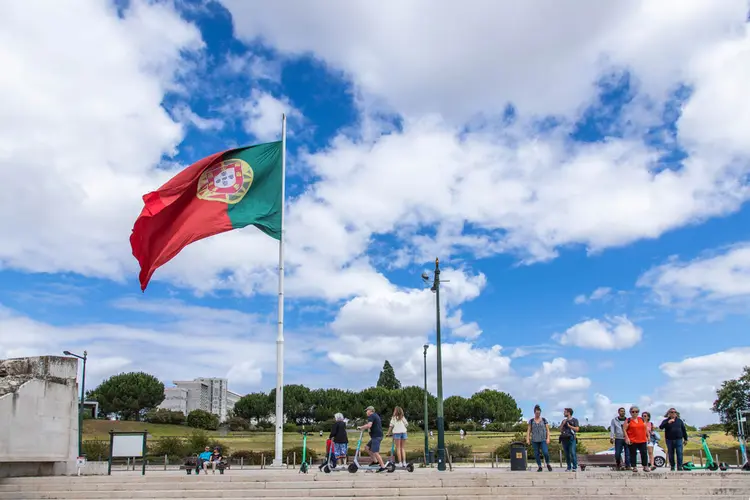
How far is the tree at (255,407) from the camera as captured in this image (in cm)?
9431

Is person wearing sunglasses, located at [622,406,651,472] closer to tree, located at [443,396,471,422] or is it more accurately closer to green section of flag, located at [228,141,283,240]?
green section of flag, located at [228,141,283,240]

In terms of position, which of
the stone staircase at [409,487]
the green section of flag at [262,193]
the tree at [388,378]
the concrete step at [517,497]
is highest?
the green section of flag at [262,193]

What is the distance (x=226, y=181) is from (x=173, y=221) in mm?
1979

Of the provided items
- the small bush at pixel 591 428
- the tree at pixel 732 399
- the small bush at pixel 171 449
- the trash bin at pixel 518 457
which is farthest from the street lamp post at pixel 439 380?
the small bush at pixel 591 428

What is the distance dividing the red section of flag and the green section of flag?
0.54 meters

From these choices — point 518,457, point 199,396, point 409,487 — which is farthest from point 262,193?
point 199,396

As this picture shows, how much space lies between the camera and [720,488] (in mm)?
14430

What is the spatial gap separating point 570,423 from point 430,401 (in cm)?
7149

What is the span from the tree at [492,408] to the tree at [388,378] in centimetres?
1311

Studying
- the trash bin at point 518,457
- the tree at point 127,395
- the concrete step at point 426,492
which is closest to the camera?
the concrete step at point 426,492

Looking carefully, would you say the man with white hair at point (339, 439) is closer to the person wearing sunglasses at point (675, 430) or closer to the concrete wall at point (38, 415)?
the concrete wall at point (38, 415)

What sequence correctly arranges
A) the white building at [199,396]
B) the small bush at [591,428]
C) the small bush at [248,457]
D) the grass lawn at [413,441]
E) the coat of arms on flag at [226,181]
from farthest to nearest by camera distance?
the white building at [199,396]
the small bush at [591,428]
the grass lawn at [413,441]
the small bush at [248,457]
the coat of arms on flag at [226,181]

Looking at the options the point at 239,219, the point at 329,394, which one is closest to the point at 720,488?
the point at 239,219

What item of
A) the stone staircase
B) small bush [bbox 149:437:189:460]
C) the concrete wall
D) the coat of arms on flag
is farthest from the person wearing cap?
small bush [bbox 149:437:189:460]
